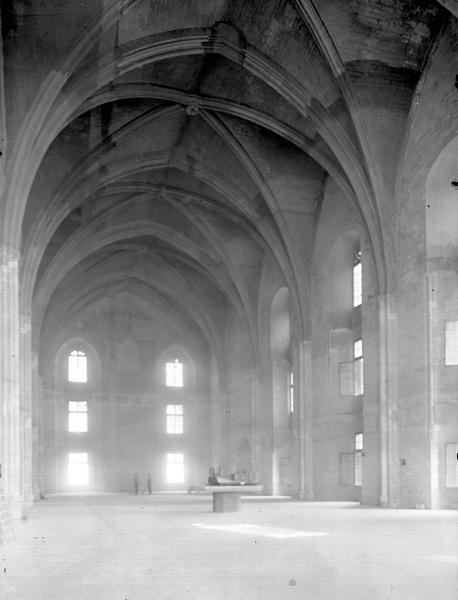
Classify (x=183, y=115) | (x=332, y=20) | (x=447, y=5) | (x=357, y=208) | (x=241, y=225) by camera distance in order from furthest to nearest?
(x=241, y=225)
(x=183, y=115)
(x=357, y=208)
(x=332, y=20)
(x=447, y=5)

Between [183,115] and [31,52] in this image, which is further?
[183,115]

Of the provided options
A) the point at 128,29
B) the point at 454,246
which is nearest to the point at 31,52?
the point at 128,29

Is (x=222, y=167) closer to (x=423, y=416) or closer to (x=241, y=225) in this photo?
(x=241, y=225)

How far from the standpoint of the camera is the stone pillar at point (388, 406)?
22.3 meters

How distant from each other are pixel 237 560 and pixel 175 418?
3787cm

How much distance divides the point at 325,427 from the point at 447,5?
52.3ft

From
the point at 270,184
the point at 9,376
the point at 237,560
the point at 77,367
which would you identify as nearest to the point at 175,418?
the point at 77,367

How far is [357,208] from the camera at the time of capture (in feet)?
79.2

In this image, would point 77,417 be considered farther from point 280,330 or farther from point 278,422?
point 280,330

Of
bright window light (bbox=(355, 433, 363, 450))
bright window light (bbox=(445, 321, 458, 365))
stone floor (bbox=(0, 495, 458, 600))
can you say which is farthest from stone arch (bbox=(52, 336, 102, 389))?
stone floor (bbox=(0, 495, 458, 600))

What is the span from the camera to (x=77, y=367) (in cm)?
4634

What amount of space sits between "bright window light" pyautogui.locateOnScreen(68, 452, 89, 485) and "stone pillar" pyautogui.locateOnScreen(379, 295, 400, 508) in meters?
26.3

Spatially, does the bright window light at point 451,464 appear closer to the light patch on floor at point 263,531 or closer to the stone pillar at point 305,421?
the light patch on floor at point 263,531

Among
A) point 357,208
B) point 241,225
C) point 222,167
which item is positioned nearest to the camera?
point 357,208
